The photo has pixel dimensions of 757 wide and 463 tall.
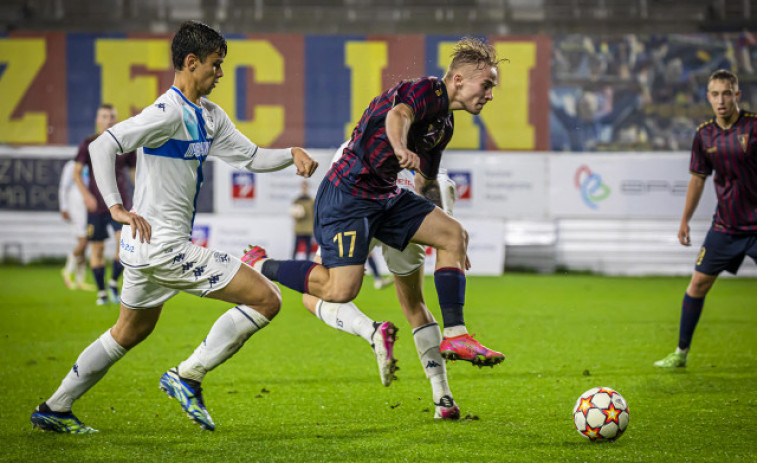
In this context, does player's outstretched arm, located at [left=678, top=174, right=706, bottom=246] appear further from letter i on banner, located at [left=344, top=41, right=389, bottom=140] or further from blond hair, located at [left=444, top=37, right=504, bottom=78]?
letter i on banner, located at [left=344, top=41, right=389, bottom=140]

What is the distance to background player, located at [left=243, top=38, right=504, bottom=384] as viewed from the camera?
469cm

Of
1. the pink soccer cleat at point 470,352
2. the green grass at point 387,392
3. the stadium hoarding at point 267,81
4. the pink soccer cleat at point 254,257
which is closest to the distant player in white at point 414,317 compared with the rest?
the green grass at point 387,392

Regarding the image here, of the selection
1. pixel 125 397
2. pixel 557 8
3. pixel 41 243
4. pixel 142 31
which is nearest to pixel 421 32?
pixel 557 8

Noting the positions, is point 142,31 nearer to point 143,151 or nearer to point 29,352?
point 29,352

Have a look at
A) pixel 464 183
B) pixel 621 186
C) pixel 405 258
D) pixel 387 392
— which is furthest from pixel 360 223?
pixel 621 186

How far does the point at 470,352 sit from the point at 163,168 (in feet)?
5.76

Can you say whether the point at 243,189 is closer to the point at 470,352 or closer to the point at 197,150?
the point at 197,150

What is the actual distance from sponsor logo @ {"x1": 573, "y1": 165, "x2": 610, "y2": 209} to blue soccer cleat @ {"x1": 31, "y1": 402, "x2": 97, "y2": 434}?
14305 millimetres

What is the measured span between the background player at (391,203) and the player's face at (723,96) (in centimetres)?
277

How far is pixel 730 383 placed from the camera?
644 cm

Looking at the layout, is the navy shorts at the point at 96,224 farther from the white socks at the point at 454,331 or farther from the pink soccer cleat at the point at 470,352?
the pink soccer cleat at the point at 470,352

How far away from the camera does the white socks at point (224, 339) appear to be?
186 inches

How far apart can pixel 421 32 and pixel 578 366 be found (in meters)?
14.2

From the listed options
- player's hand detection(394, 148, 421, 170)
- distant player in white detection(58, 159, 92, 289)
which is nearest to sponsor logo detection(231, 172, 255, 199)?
distant player in white detection(58, 159, 92, 289)
